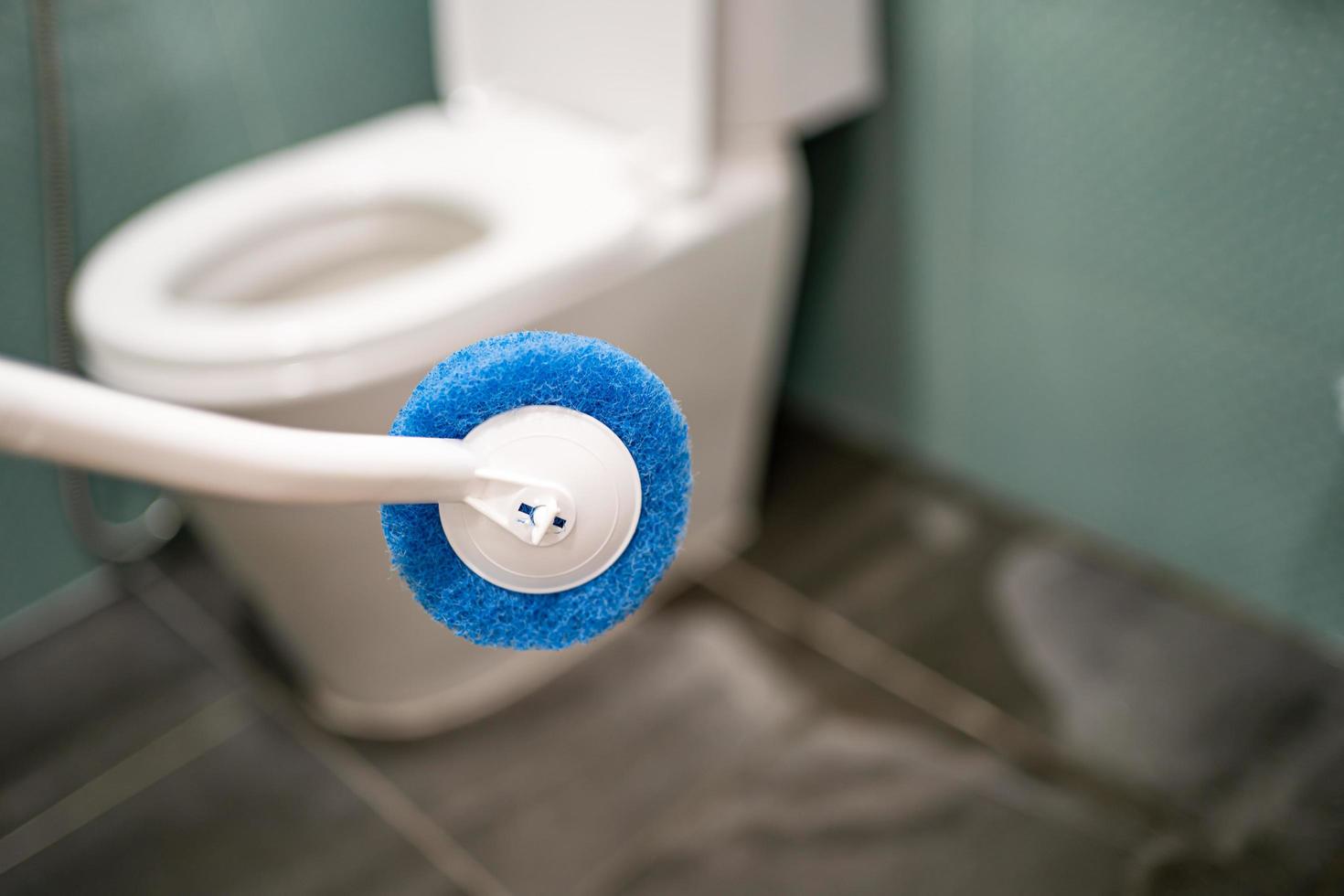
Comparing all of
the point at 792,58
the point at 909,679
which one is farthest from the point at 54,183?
the point at 909,679

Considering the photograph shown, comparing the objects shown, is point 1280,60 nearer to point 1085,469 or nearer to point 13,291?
point 1085,469

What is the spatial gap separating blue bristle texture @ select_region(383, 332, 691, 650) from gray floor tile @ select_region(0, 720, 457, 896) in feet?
2.10

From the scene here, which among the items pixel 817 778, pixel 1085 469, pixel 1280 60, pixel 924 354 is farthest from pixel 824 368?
pixel 1280 60

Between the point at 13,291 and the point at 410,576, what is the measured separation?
0.76m

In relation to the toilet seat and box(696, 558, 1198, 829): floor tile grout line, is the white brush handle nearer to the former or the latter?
the toilet seat

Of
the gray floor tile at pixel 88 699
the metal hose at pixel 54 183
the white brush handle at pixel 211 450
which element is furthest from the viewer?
the gray floor tile at pixel 88 699

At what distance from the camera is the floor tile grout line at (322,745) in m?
0.87

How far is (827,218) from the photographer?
3.77 feet

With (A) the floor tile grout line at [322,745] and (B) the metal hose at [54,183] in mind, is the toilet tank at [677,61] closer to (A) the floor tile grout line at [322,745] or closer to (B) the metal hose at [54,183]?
(B) the metal hose at [54,183]

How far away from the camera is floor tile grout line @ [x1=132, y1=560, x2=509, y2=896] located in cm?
87

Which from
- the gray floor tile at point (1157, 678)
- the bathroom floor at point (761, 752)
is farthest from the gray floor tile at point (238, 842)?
the gray floor tile at point (1157, 678)

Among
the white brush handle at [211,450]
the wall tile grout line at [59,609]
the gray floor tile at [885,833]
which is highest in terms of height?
the white brush handle at [211,450]

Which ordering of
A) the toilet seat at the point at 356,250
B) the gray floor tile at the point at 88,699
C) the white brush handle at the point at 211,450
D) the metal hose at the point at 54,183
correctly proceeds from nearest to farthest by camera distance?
1. the white brush handle at the point at 211,450
2. the toilet seat at the point at 356,250
3. the metal hose at the point at 54,183
4. the gray floor tile at the point at 88,699

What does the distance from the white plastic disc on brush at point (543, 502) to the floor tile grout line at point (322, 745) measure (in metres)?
0.65
